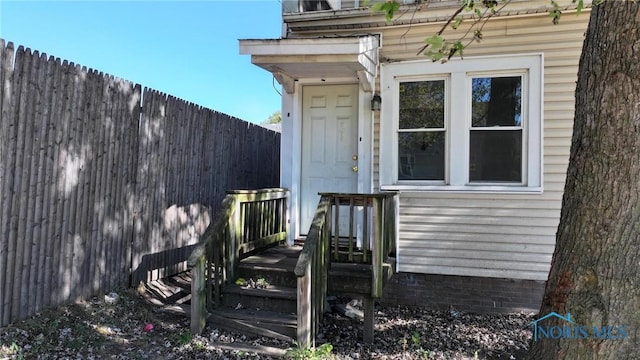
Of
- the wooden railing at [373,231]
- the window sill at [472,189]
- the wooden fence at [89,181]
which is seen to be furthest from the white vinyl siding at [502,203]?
the wooden fence at [89,181]

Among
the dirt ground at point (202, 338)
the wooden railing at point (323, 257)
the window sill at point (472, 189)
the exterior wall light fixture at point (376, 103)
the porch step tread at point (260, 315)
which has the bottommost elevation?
the dirt ground at point (202, 338)

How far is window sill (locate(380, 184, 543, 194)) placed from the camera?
193 inches

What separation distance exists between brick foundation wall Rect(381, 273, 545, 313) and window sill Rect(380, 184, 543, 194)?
3.65 feet

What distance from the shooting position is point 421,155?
209 inches

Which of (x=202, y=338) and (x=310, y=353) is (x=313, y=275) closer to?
(x=310, y=353)

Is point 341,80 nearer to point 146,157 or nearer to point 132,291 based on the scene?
point 146,157

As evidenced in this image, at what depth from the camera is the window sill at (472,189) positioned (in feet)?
16.0

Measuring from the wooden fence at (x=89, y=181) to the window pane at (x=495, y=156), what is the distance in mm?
3738

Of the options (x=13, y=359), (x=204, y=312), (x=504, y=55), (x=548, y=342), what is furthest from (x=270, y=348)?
Answer: (x=504, y=55)

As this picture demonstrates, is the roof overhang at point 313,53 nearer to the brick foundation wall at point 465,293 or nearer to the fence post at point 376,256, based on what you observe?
the fence post at point 376,256

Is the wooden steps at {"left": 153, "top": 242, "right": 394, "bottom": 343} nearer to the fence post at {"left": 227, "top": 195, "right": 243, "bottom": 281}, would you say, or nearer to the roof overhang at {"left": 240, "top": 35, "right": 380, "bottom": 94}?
the fence post at {"left": 227, "top": 195, "right": 243, "bottom": 281}

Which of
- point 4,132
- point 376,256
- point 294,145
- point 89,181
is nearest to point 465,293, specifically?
point 376,256

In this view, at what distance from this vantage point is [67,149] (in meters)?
3.77

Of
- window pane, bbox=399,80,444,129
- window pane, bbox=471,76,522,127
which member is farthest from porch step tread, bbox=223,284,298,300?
window pane, bbox=471,76,522,127
